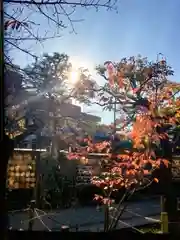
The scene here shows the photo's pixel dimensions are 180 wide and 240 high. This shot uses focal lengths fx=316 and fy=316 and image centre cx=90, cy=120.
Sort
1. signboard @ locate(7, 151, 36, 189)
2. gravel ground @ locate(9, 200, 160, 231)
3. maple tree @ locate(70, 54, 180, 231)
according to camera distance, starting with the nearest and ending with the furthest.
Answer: maple tree @ locate(70, 54, 180, 231) < gravel ground @ locate(9, 200, 160, 231) < signboard @ locate(7, 151, 36, 189)

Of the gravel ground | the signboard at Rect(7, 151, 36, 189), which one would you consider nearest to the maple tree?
the gravel ground

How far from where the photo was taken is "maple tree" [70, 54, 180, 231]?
405cm

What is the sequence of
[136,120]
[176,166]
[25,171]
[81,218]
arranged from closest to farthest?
1. [136,120]
2. [176,166]
3. [81,218]
4. [25,171]

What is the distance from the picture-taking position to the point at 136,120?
4117 millimetres

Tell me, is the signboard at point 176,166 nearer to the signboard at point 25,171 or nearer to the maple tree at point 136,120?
the maple tree at point 136,120

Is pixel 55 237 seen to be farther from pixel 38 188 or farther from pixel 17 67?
pixel 38 188

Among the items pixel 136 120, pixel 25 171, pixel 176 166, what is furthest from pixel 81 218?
pixel 136 120

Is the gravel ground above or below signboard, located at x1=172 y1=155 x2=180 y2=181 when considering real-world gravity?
below

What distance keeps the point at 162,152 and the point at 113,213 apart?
123 cm

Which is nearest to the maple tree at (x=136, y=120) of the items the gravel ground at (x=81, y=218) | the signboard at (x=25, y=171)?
the gravel ground at (x=81, y=218)

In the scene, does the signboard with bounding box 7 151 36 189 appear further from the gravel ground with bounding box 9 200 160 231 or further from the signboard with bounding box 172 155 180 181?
the signboard with bounding box 172 155 180 181

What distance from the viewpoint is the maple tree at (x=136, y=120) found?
4055 mm

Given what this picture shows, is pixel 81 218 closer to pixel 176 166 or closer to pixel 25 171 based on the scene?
pixel 25 171

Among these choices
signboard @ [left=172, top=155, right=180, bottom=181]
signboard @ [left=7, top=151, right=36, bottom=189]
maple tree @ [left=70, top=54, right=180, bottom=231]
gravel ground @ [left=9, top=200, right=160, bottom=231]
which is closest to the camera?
maple tree @ [left=70, top=54, right=180, bottom=231]
